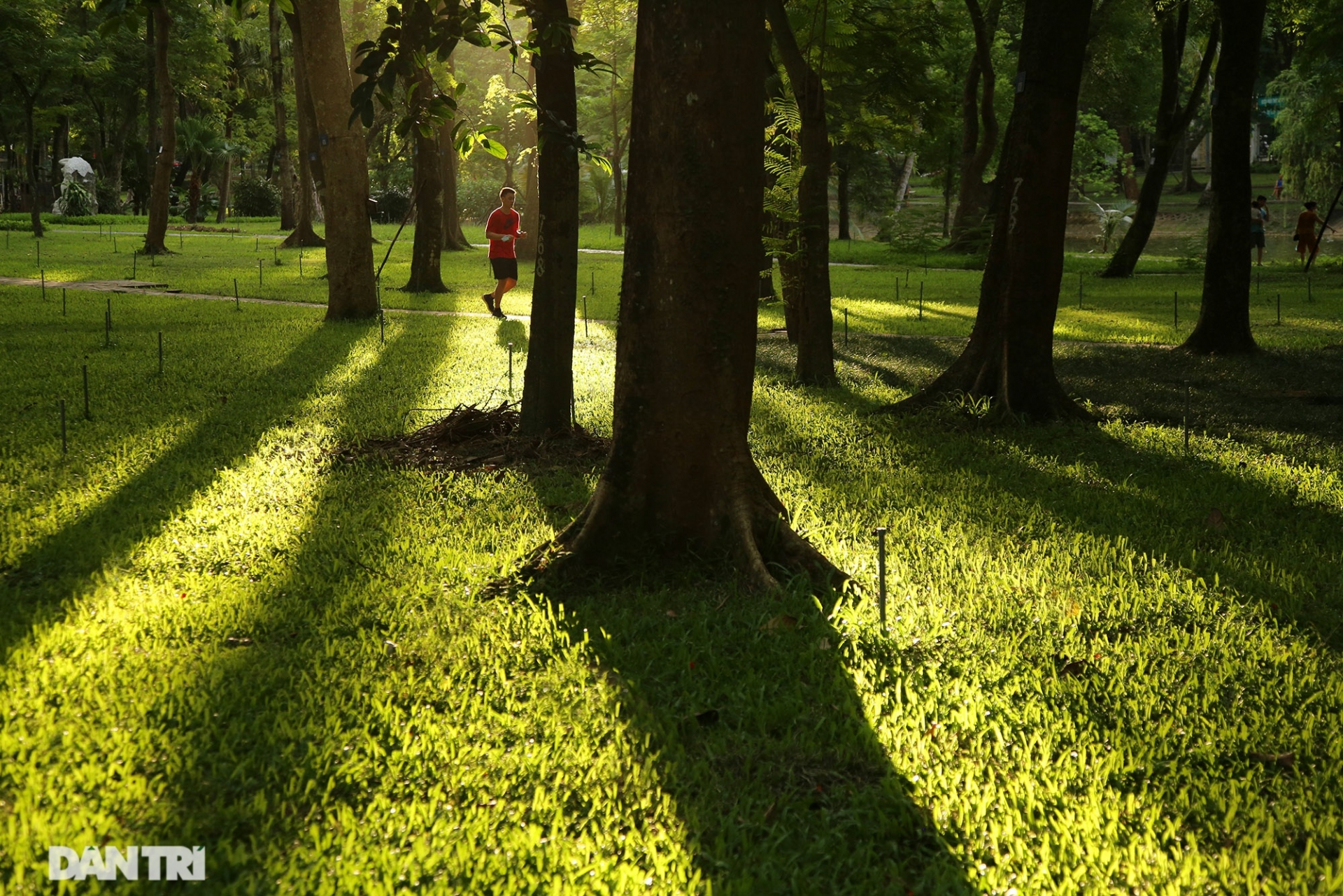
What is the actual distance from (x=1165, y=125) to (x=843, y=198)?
18.5m

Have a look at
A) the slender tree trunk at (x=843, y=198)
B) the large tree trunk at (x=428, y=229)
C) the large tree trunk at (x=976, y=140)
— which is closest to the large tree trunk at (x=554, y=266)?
the large tree trunk at (x=428, y=229)

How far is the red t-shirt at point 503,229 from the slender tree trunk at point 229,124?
133ft

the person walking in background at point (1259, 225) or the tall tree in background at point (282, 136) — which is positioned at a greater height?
the tall tree in background at point (282, 136)

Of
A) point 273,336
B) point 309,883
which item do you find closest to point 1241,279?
point 273,336

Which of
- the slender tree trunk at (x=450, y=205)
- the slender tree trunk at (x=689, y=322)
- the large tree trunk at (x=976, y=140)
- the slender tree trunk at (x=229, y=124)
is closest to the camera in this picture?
the slender tree trunk at (x=689, y=322)

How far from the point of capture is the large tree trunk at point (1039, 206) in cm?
917

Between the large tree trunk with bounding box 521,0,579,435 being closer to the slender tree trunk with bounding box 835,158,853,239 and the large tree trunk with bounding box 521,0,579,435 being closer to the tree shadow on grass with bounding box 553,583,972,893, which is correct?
the tree shadow on grass with bounding box 553,583,972,893

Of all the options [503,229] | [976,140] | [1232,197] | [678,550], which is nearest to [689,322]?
[678,550]

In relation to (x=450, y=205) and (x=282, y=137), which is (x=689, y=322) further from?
(x=282, y=137)

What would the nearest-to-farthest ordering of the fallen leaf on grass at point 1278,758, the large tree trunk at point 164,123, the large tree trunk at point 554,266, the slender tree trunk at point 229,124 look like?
1. the fallen leaf on grass at point 1278,758
2. the large tree trunk at point 554,266
3. the large tree trunk at point 164,123
4. the slender tree trunk at point 229,124

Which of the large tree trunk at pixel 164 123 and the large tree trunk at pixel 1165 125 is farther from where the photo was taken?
the large tree trunk at pixel 164 123

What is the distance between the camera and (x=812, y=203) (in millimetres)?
10914

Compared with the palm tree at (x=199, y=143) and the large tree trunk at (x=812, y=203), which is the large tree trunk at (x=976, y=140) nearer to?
the large tree trunk at (x=812, y=203)

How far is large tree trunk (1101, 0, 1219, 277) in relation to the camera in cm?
2484
